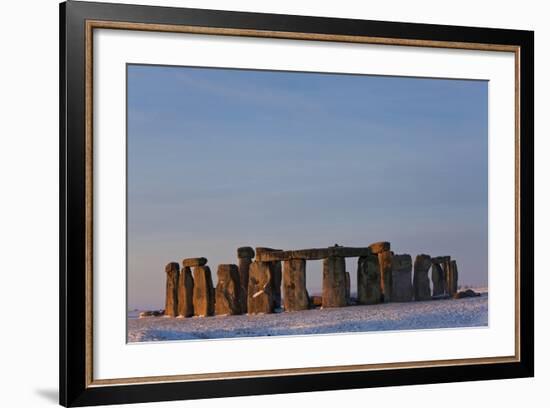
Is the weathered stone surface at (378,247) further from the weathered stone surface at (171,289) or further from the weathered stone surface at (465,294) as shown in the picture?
the weathered stone surface at (171,289)

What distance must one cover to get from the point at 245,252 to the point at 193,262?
209 millimetres

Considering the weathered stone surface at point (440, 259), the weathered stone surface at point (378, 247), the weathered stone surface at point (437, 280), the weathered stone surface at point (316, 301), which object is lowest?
the weathered stone surface at point (316, 301)

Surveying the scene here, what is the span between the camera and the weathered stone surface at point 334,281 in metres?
3.95

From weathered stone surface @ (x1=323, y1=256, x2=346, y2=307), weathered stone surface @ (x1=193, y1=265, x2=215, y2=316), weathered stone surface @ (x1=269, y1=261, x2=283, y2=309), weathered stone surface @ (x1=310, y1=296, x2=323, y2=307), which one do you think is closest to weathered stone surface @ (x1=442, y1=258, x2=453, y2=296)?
weathered stone surface @ (x1=323, y1=256, x2=346, y2=307)

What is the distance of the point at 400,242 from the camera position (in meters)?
4.04

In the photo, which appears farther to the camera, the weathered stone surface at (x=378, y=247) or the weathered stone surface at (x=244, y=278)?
the weathered stone surface at (x=378, y=247)

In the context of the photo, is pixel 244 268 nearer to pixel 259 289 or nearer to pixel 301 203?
pixel 259 289

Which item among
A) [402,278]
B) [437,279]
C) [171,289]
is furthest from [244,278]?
[437,279]

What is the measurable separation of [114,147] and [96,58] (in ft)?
1.10

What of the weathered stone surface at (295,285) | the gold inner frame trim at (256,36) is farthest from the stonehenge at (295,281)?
the gold inner frame trim at (256,36)

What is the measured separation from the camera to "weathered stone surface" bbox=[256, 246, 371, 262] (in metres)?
3.89

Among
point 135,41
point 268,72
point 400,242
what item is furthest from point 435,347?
point 135,41

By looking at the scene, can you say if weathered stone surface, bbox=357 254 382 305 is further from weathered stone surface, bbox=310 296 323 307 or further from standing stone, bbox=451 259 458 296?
standing stone, bbox=451 259 458 296

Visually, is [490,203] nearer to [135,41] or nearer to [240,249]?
[240,249]
